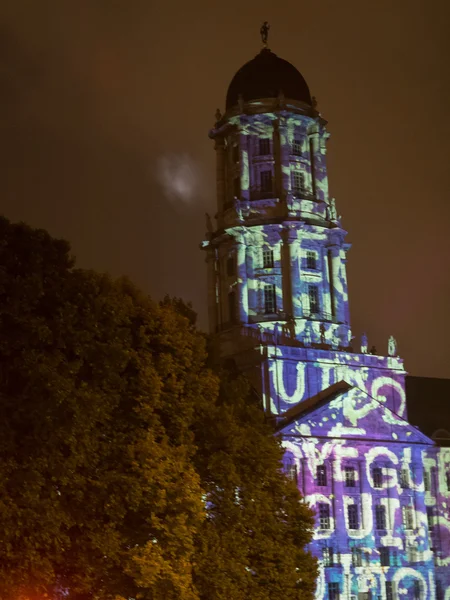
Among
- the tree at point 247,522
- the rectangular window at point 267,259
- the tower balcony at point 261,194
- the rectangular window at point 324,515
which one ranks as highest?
the tower balcony at point 261,194

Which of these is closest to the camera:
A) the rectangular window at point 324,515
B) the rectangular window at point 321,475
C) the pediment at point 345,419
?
the rectangular window at point 324,515

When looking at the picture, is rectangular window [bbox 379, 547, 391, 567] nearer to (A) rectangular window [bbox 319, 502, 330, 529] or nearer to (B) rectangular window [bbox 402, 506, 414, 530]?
(B) rectangular window [bbox 402, 506, 414, 530]

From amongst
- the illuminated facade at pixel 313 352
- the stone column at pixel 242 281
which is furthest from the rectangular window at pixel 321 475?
the stone column at pixel 242 281

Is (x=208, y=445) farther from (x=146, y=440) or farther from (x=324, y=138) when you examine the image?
(x=324, y=138)

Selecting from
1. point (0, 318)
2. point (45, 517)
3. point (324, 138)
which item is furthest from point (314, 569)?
point (324, 138)

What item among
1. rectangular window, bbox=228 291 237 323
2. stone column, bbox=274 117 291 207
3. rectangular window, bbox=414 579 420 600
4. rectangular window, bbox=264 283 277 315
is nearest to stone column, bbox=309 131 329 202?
stone column, bbox=274 117 291 207

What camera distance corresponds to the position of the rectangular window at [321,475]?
70.4 meters

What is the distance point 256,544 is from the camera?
3906 cm

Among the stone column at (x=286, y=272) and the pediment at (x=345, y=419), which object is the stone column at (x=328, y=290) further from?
the pediment at (x=345, y=419)

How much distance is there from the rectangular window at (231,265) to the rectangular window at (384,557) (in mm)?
21383

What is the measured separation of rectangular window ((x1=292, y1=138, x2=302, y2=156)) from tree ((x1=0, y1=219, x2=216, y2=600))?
138 ft

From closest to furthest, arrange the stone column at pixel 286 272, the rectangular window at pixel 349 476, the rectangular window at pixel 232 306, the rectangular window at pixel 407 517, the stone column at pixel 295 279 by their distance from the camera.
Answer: the rectangular window at pixel 349 476
the rectangular window at pixel 407 517
the stone column at pixel 295 279
the stone column at pixel 286 272
the rectangular window at pixel 232 306

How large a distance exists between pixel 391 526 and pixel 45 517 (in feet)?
142

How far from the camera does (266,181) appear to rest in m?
77.4
